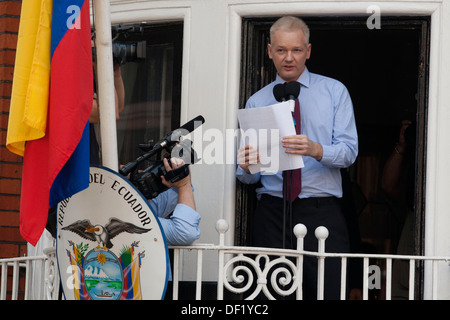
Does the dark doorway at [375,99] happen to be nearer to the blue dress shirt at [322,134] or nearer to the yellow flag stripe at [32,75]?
the blue dress shirt at [322,134]

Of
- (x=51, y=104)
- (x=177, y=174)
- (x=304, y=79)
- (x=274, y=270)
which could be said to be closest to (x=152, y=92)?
(x=304, y=79)

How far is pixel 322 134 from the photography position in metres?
6.06

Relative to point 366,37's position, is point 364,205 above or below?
below

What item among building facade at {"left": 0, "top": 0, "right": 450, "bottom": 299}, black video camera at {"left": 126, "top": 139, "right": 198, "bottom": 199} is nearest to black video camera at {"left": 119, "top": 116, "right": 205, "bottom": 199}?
black video camera at {"left": 126, "top": 139, "right": 198, "bottom": 199}

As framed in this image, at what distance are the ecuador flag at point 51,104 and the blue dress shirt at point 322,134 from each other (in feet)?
3.80

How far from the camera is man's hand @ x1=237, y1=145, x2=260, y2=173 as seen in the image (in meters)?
5.85

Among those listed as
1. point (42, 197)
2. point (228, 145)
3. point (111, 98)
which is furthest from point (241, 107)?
point (42, 197)

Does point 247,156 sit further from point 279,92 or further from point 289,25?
point 289,25

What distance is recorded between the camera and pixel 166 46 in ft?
22.1

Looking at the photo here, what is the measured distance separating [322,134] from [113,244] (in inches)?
56.3

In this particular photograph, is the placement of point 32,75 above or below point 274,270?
above
